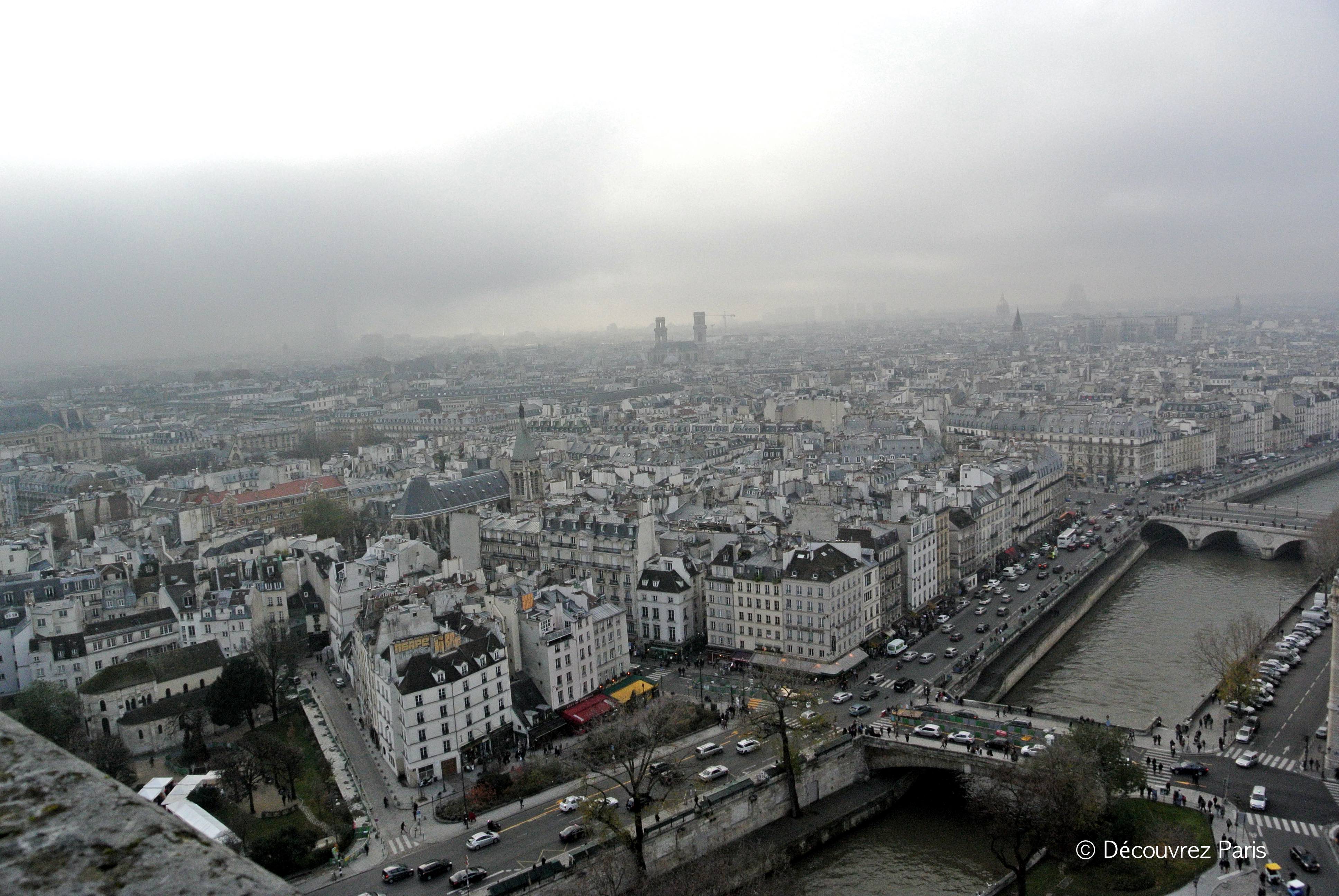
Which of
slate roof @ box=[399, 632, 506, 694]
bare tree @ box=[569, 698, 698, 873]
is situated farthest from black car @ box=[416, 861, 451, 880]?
slate roof @ box=[399, 632, 506, 694]

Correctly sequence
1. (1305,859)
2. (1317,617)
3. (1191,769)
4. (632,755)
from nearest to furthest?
(1305,859) → (632,755) → (1191,769) → (1317,617)

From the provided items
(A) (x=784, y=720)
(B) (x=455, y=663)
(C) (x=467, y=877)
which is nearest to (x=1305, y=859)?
(A) (x=784, y=720)

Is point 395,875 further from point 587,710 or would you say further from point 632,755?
point 587,710

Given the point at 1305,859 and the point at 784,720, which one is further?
the point at 784,720

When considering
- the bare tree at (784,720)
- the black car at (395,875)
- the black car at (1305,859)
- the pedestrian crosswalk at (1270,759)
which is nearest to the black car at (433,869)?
the black car at (395,875)

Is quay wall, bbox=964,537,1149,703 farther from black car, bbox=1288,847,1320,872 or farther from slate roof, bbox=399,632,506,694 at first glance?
slate roof, bbox=399,632,506,694

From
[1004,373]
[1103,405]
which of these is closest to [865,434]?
[1103,405]

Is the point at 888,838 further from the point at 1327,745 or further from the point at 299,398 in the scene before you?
the point at 299,398
